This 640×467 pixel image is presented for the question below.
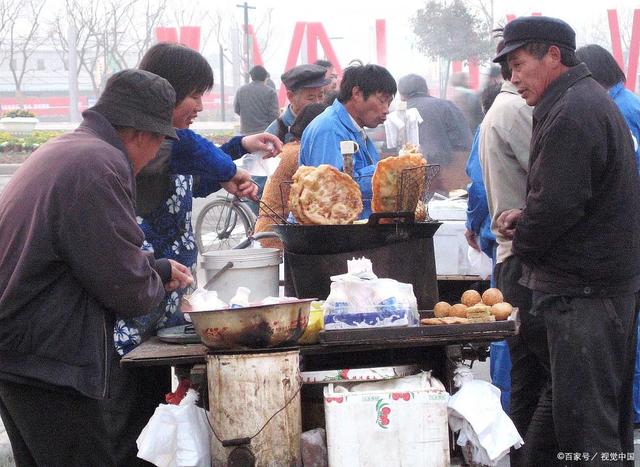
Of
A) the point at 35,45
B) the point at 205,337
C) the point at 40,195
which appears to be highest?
the point at 35,45

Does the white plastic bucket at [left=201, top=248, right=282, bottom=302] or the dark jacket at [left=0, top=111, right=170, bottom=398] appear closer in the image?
the dark jacket at [left=0, top=111, right=170, bottom=398]

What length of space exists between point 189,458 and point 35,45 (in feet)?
154

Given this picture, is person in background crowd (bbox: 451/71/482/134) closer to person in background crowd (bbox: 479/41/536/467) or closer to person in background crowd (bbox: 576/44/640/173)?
person in background crowd (bbox: 576/44/640/173)

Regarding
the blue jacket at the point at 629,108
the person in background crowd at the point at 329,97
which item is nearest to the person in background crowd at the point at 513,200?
the blue jacket at the point at 629,108

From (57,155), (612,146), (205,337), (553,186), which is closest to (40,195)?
(57,155)

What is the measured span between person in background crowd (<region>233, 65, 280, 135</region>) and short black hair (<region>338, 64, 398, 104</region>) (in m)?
10.1

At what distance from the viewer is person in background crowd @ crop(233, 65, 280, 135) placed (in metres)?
15.0

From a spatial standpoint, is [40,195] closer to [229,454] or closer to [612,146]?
[229,454]

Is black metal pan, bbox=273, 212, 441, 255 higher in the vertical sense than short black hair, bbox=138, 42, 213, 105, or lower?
lower

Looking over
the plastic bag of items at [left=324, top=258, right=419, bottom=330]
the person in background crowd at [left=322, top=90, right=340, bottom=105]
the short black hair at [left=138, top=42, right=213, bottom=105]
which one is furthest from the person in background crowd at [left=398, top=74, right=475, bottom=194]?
the plastic bag of items at [left=324, top=258, right=419, bottom=330]

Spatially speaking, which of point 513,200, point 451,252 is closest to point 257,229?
point 451,252

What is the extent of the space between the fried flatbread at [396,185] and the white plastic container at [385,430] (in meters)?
1.02

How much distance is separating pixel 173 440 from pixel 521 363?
1.92 metres

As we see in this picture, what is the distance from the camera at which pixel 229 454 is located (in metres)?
3.11
